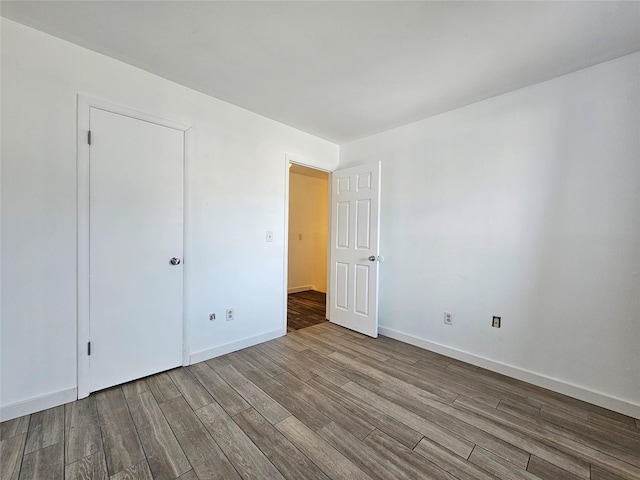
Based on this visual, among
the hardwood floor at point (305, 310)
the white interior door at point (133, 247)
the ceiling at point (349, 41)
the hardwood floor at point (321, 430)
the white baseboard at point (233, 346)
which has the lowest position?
the hardwood floor at point (321, 430)

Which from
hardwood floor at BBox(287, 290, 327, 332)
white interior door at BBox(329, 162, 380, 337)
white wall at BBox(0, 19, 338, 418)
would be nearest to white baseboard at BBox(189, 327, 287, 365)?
white wall at BBox(0, 19, 338, 418)

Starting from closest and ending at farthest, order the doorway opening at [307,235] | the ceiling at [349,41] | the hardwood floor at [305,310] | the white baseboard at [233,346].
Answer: the ceiling at [349,41] < the white baseboard at [233,346] < the hardwood floor at [305,310] < the doorway opening at [307,235]

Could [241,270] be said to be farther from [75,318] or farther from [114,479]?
[114,479]

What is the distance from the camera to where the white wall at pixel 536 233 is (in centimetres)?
184

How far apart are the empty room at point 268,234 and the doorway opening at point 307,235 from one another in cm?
240

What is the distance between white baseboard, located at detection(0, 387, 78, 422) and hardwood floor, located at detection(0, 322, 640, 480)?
47 millimetres

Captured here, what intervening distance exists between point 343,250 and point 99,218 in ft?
8.06

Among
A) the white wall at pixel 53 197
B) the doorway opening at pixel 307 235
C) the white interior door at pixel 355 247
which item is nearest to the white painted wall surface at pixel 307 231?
the doorway opening at pixel 307 235

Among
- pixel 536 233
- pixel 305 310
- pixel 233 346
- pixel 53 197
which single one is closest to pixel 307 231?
pixel 305 310

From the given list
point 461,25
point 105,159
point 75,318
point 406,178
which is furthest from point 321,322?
point 461,25

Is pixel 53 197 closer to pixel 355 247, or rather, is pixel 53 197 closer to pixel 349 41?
pixel 349 41

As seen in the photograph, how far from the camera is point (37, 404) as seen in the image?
170cm

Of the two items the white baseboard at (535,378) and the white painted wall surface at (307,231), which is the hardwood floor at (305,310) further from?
the white baseboard at (535,378)

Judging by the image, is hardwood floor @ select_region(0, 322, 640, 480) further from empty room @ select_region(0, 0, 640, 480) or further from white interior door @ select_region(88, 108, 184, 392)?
white interior door @ select_region(88, 108, 184, 392)
